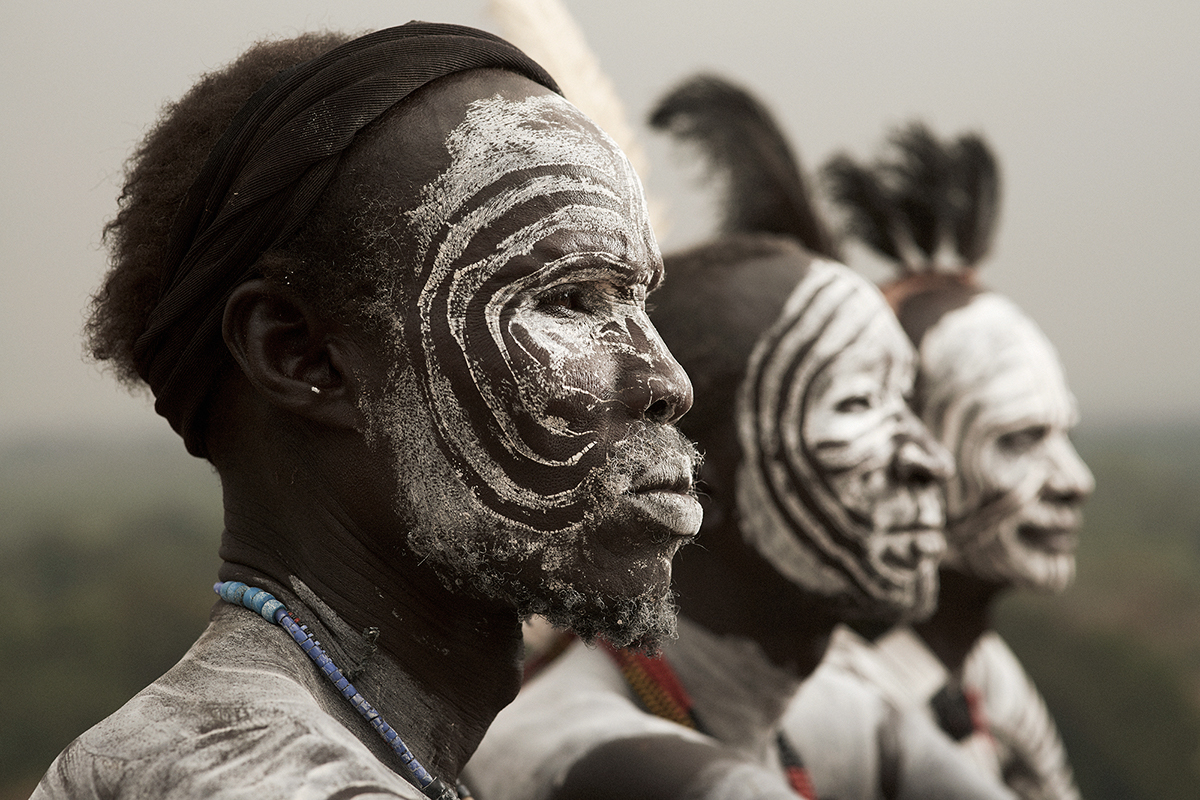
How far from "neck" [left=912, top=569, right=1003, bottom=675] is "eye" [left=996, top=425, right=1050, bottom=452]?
1.61ft

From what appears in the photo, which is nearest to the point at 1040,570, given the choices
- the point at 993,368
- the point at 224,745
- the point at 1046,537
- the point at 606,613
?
the point at 1046,537

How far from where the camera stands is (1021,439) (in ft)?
14.1

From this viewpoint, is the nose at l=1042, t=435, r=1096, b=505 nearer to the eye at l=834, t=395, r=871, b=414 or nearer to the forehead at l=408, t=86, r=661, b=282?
the eye at l=834, t=395, r=871, b=414

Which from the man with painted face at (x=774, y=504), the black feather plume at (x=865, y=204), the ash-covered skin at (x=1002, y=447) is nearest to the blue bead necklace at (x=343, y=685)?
the man with painted face at (x=774, y=504)

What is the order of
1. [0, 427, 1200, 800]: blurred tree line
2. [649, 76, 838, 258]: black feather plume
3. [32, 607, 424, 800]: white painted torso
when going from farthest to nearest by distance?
[0, 427, 1200, 800]: blurred tree line < [649, 76, 838, 258]: black feather plume < [32, 607, 424, 800]: white painted torso

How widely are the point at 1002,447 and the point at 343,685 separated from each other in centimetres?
310

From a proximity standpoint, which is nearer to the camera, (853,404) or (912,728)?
(853,404)

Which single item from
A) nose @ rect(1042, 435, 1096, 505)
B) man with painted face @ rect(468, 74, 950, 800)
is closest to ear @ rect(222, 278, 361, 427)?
man with painted face @ rect(468, 74, 950, 800)

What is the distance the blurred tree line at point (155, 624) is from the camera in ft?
13.0

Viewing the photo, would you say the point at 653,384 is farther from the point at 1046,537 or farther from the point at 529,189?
the point at 1046,537

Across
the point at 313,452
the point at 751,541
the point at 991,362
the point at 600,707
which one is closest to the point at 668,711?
the point at 600,707

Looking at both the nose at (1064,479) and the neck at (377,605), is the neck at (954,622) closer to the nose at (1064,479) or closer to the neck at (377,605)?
the nose at (1064,479)

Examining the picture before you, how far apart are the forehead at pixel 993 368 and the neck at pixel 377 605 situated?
281 cm

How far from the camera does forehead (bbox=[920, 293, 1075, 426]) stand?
4.25 metres
